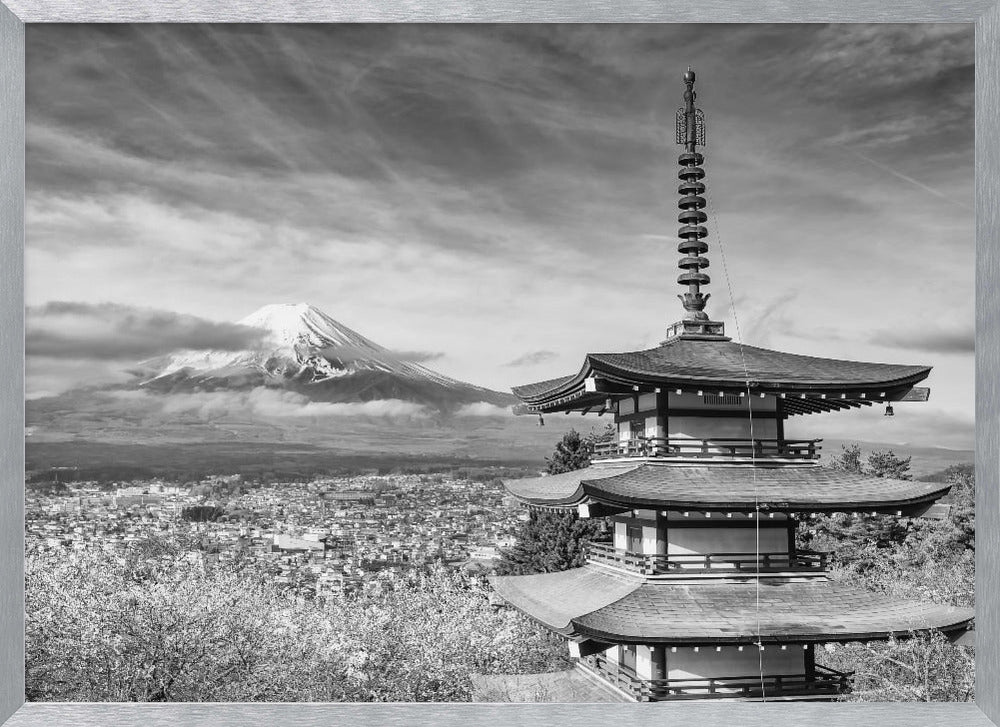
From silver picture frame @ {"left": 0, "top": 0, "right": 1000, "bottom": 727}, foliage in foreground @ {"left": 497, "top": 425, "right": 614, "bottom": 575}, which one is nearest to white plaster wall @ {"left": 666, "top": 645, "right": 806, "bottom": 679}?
silver picture frame @ {"left": 0, "top": 0, "right": 1000, "bottom": 727}

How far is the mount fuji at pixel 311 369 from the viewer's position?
7605 millimetres

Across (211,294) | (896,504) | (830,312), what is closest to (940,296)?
(830,312)

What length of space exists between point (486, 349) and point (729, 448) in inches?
111

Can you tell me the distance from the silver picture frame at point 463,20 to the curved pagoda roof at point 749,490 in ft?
3.40

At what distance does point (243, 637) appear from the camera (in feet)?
27.0

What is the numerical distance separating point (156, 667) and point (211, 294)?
301 centimetres

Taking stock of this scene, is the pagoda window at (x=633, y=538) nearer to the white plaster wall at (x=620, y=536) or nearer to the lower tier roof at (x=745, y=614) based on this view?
the white plaster wall at (x=620, y=536)

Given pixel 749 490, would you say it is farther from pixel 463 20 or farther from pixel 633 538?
pixel 463 20

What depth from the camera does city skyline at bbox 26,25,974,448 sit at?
5672mm

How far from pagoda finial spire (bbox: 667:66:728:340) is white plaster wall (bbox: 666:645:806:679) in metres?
1.72

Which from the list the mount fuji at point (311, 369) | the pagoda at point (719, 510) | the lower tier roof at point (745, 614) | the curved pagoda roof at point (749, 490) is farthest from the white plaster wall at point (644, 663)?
the mount fuji at point (311, 369)

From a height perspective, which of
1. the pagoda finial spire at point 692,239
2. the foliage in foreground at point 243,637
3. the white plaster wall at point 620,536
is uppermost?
the pagoda finial spire at point 692,239

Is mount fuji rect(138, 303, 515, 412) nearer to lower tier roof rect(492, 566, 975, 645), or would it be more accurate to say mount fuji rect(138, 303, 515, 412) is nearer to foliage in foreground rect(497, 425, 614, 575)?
foliage in foreground rect(497, 425, 614, 575)

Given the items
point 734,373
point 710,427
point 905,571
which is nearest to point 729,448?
point 710,427
